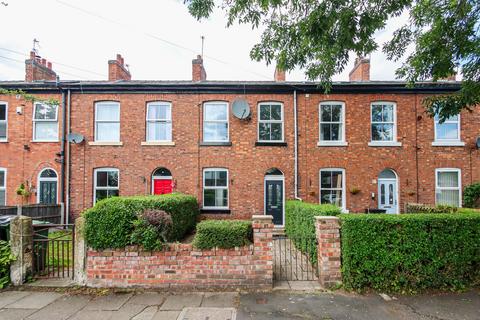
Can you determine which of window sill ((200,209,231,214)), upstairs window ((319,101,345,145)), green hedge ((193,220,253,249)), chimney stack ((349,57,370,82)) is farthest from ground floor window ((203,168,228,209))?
chimney stack ((349,57,370,82))

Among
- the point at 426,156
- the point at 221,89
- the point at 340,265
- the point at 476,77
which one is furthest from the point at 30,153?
the point at 426,156

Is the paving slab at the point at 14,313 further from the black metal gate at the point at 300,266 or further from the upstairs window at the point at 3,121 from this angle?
the upstairs window at the point at 3,121

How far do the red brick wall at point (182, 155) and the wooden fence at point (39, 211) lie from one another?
66 cm

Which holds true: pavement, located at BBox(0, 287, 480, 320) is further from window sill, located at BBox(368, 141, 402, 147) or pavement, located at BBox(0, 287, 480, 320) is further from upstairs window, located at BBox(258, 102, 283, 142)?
upstairs window, located at BBox(258, 102, 283, 142)

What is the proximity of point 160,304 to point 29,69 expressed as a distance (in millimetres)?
13633

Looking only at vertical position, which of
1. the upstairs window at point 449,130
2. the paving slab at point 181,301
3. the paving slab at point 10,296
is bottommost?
the paving slab at point 10,296

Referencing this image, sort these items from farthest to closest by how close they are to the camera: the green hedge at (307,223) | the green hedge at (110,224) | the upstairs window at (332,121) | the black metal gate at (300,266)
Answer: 1. the upstairs window at (332,121)
2. the green hedge at (307,223)
3. the black metal gate at (300,266)
4. the green hedge at (110,224)

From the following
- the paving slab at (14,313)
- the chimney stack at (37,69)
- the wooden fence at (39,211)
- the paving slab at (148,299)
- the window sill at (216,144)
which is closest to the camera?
the paving slab at (14,313)

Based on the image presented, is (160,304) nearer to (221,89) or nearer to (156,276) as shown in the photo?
(156,276)

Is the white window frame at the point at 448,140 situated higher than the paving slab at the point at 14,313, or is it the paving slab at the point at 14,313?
the white window frame at the point at 448,140

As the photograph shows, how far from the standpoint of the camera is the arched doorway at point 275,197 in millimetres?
11375

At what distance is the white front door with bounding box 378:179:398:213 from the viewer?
1137cm

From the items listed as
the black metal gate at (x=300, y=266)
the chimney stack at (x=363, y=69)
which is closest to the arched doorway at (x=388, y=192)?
the chimney stack at (x=363, y=69)

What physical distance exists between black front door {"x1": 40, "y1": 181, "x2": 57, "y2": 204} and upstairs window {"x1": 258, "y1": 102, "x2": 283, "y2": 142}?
9.77 meters
